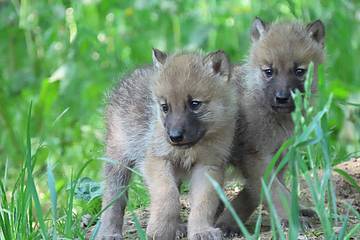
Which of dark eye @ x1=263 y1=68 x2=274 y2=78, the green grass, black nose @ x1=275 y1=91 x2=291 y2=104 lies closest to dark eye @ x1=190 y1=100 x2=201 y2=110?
black nose @ x1=275 y1=91 x2=291 y2=104

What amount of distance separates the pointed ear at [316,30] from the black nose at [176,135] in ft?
4.49

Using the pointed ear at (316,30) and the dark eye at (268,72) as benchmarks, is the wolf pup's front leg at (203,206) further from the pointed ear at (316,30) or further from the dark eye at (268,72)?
the pointed ear at (316,30)

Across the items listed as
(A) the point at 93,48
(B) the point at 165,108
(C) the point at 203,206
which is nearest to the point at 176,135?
(B) the point at 165,108

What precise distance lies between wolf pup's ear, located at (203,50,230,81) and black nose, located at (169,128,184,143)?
0.53 m

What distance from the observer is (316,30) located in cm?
567

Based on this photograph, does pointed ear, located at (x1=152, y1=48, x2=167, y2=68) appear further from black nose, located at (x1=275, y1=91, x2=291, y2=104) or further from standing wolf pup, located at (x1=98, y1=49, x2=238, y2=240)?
black nose, located at (x1=275, y1=91, x2=291, y2=104)

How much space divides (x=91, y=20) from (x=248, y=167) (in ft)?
14.4

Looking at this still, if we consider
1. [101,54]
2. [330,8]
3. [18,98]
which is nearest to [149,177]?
[101,54]

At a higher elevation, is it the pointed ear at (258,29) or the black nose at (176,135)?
the pointed ear at (258,29)

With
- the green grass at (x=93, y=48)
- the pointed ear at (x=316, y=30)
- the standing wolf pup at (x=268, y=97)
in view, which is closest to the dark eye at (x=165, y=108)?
the standing wolf pup at (x=268, y=97)

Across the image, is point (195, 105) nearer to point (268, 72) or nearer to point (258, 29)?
point (268, 72)

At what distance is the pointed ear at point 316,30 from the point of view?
5.65 m

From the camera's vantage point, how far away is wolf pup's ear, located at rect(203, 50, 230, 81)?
5113mm

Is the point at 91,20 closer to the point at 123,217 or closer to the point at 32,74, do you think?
the point at 32,74
